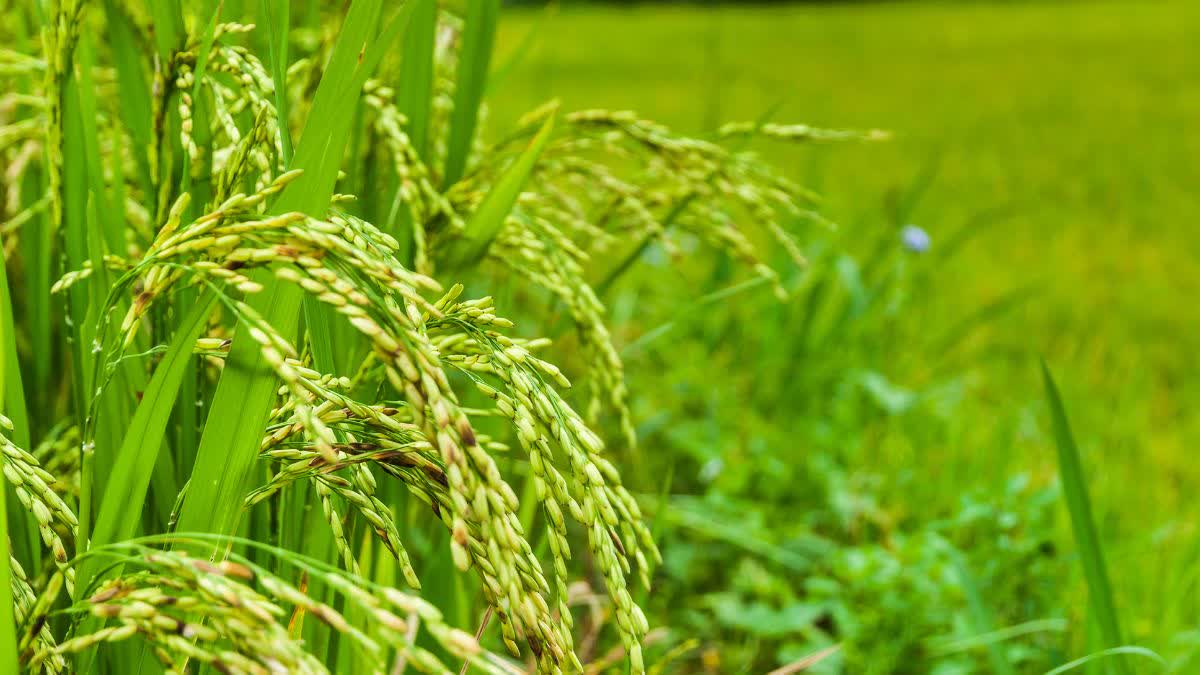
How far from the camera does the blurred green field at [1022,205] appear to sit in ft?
8.04

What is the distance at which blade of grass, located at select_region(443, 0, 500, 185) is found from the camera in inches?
53.2

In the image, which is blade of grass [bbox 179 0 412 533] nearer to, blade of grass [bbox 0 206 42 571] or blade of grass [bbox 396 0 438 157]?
blade of grass [bbox 0 206 42 571]

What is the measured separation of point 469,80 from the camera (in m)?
1.38

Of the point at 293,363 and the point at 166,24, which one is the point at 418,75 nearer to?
the point at 166,24

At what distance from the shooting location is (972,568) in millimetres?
2002

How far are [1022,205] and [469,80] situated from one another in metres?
4.88

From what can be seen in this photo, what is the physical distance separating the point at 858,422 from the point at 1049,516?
567 millimetres

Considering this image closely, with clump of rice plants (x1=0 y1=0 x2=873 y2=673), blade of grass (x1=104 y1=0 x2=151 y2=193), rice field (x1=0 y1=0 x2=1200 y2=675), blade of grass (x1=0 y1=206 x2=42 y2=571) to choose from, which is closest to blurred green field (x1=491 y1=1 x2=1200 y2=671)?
rice field (x1=0 y1=0 x2=1200 y2=675)

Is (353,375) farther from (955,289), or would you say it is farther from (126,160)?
(955,289)

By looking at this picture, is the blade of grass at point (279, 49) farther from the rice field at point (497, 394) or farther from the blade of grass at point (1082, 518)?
the blade of grass at point (1082, 518)

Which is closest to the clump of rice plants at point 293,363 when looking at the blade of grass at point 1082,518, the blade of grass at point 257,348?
the blade of grass at point 257,348

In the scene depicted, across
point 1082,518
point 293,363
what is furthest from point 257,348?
point 1082,518

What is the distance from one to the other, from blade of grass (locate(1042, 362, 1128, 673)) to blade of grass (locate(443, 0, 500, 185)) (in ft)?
2.61

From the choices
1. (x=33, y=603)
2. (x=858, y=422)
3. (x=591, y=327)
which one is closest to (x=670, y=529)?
(x=858, y=422)
